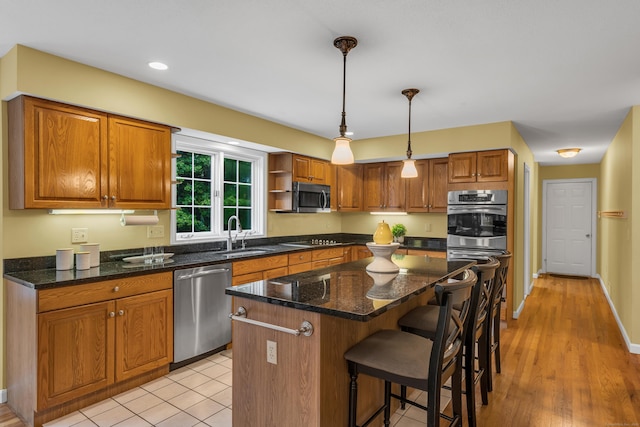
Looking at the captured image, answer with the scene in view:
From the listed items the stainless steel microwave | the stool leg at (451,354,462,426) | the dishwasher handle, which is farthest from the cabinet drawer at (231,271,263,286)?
the stool leg at (451,354,462,426)

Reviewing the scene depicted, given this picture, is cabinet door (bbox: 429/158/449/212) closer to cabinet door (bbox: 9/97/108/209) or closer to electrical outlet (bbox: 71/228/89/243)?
cabinet door (bbox: 9/97/108/209)

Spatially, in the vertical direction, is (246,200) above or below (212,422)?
above

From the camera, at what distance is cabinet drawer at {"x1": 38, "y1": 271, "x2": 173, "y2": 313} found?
2.34m

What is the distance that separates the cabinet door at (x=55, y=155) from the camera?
8.23 ft

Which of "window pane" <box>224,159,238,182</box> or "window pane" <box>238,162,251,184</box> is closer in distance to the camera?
"window pane" <box>224,159,238,182</box>

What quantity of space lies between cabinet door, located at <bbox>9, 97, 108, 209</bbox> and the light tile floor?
4.83 ft

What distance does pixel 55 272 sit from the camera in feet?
8.71

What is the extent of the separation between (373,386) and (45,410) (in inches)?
84.1

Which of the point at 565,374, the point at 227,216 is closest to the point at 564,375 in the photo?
the point at 565,374

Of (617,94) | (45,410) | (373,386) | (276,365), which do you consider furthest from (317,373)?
(617,94)

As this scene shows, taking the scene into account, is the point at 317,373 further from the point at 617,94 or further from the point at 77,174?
the point at 617,94

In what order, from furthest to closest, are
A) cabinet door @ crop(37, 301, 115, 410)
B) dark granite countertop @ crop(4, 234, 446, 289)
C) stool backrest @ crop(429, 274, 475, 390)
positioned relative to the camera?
dark granite countertop @ crop(4, 234, 446, 289), cabinet door @ crop(37, 301, 115, 410), stool backrest @ crop(429, 274, 475, 390)

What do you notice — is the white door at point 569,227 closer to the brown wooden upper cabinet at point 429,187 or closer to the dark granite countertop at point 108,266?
the brown wooden upper cabinet at point 429,187

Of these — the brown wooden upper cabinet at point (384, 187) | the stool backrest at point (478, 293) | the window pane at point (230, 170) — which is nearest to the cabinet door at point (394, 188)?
the brown wooden upper cabinet at point (384, 187)
